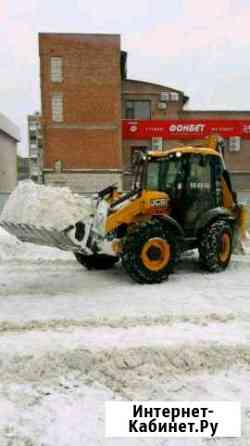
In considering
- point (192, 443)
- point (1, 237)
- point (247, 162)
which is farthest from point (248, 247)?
point (247, 162)

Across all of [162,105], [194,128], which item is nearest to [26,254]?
[194,128]

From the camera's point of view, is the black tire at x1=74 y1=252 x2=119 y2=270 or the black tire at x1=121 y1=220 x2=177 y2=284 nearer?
the black tire at x1=121 y1=220 x2=177 y2=284

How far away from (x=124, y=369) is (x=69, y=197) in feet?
11.8

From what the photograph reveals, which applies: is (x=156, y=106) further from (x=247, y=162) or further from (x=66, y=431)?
(x=66, y=431)

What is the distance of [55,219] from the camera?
231 inches

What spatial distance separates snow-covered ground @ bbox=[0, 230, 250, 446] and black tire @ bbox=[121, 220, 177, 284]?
0.25 metres

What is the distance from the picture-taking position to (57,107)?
84.3ft

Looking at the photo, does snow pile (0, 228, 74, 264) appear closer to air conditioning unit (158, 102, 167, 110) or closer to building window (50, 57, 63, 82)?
building window (50, 57, 63, 82)

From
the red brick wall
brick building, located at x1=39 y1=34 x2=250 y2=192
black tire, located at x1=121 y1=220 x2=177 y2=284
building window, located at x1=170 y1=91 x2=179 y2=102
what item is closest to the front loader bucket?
black tire, located at x1=121 y1=220 x2=177 y2=284

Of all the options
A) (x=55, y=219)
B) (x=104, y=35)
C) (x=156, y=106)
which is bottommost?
(x=55, y=219)

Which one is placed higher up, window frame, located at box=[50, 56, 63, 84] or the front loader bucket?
window frame, located at box=[50, 56, 63, 84]

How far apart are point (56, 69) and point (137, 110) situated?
22.4 feet

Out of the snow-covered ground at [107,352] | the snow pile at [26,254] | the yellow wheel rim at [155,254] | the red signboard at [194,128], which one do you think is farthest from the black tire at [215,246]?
the red signboard at [194,128]

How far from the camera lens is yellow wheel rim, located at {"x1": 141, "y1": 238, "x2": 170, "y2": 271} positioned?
6461mm
